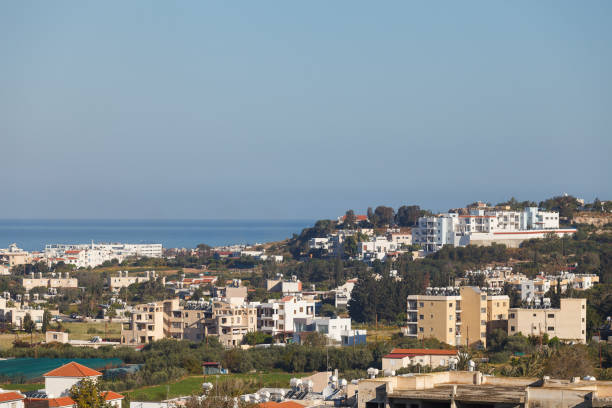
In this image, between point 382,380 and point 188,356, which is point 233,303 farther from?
point 382,380

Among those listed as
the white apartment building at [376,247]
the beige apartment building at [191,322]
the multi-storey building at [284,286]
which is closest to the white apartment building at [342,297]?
the multi-storey building at [284,286]

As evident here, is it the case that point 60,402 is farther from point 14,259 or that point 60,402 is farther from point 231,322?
point 14,259

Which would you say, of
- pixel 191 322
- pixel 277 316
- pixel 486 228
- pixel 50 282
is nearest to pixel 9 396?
pixel 191 322

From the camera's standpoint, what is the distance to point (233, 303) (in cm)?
5194

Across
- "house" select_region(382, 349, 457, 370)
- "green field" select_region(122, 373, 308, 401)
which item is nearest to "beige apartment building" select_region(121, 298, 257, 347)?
"green field" select_region(122, 373, 308, 401)

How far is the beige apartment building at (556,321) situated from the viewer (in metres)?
45.9

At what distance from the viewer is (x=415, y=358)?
35281 mm

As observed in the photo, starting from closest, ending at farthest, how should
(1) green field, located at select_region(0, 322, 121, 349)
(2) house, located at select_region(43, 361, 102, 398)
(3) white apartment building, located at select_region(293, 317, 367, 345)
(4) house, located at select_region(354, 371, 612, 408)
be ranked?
(4) house, located at select_region(354, 371, 612, 408) → (2) house, located at select_region(43, 361, 102, 398) → (3) white apartment building, located at select_region(293, 317, 367, 345) → (1) green field, located at select_region(0, 322, 121, 349)

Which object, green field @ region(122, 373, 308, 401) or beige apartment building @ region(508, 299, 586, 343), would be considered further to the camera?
A: beige apartment building @ region(508, 299, 586, 343)

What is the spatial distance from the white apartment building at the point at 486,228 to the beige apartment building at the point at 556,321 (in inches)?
1320

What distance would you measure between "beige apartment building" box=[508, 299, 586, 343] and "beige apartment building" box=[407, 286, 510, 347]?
144 cm

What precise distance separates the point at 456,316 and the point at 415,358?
12.7 m

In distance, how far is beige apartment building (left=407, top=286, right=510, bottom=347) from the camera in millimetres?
47125

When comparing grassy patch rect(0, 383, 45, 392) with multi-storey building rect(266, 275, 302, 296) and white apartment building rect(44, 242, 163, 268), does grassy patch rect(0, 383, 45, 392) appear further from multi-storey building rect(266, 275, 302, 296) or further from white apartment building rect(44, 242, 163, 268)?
white apartment building rect(44, 242, 163, 268)
